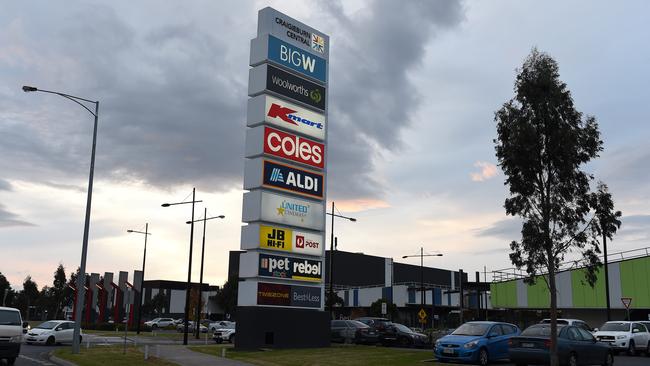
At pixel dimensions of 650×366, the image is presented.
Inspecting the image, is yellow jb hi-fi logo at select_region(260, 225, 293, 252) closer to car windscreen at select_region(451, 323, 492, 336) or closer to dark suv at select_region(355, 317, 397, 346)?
dark suv at select_region(355, 317, 397, 346)

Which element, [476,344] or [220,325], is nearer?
[476,344]

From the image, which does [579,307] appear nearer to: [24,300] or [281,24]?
[281,24]

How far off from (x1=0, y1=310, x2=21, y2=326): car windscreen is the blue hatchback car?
13.7 meters

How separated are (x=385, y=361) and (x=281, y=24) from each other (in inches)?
706

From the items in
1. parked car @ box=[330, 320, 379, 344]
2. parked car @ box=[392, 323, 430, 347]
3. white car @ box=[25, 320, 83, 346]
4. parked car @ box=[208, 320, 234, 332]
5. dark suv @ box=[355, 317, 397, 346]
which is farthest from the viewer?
parked car @ box=[208, 320, 234, 332]

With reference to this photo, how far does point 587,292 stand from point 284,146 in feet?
106

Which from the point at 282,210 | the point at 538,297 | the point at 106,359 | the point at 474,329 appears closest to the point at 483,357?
the point at 474,329

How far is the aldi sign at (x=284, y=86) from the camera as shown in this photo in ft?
99.5

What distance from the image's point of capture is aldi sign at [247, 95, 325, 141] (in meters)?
29.9

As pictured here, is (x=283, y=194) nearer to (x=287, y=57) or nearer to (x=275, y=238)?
(x=275, y=238)

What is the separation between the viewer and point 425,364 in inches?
811

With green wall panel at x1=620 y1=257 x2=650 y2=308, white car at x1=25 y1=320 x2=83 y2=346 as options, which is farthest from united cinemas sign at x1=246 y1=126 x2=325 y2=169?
green wall panel at x1=620 y1=257 x2=650 y2=308

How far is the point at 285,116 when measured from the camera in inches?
1209

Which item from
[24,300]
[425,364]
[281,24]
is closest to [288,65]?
[281,24]
